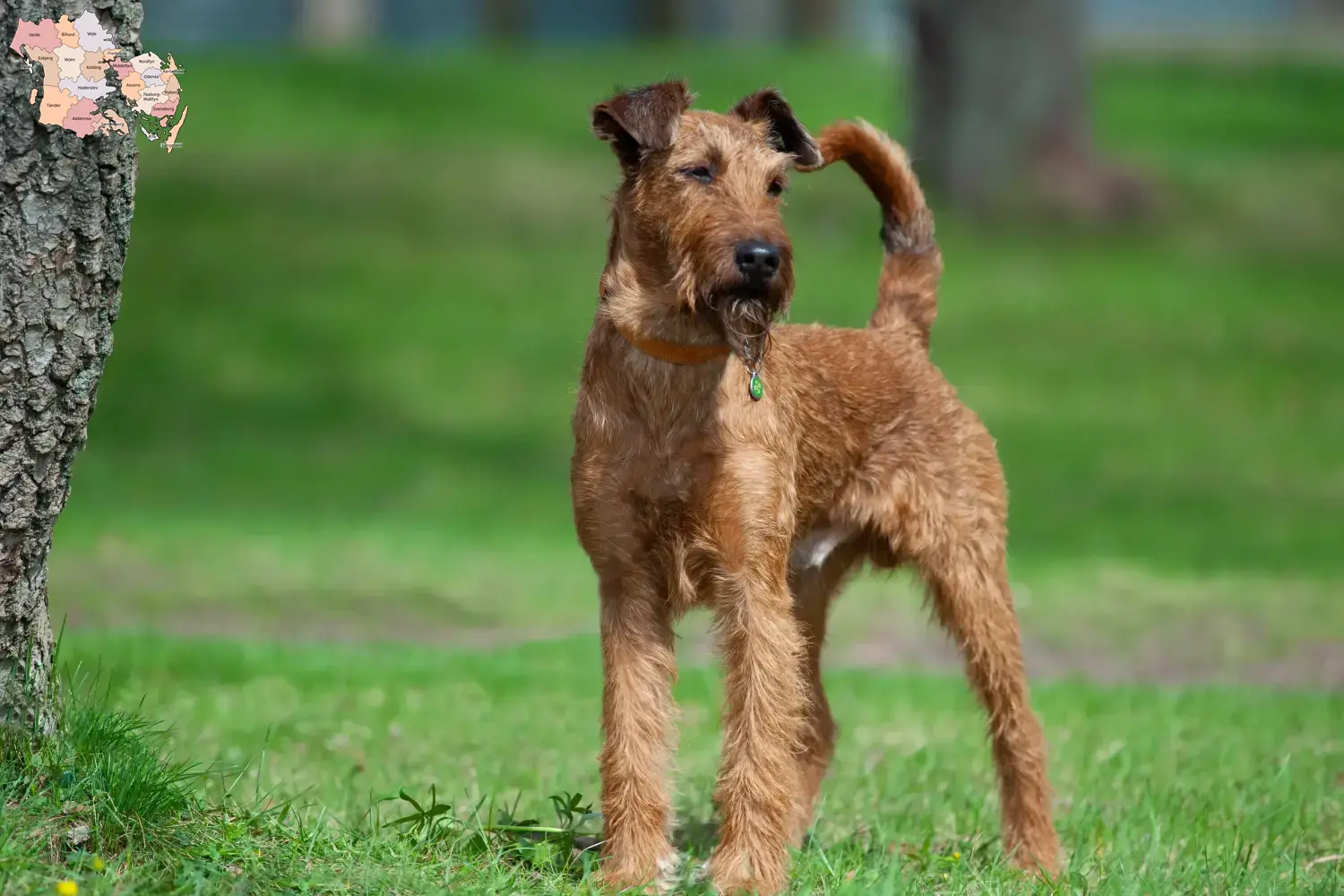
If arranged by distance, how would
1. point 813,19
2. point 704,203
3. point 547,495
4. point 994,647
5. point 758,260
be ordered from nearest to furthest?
point 758,260
point 704,203
point 994,647
point 547,495
point 813,19

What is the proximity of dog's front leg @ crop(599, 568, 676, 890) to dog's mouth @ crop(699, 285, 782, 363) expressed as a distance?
0.70 meters

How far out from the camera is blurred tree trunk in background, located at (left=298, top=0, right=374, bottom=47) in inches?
1292

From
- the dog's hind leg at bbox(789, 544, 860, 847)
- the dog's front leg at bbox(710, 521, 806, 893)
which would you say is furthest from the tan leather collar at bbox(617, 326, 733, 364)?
the dog's hind leg at bbox(789, 544, 860, 847)

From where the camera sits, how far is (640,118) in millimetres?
4414

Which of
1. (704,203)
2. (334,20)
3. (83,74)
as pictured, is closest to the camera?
(83,74)

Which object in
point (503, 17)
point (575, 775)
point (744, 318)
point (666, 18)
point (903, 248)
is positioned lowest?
point (575, 775)

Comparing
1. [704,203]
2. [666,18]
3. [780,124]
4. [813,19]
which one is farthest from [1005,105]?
[813,19]

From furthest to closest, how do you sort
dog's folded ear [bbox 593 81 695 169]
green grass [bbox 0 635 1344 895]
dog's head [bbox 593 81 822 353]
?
dog's folded ear [bbox 593 81 695 169]
dog's head [bbox 593 81 822 353]
green grass [bbox 0 635 1344 895]

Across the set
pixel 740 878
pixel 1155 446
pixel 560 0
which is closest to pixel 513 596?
pixel 740 878

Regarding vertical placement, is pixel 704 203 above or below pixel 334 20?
below

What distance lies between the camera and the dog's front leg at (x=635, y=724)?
446cm

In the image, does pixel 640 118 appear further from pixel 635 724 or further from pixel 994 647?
pixel 994 647

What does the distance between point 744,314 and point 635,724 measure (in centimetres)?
118

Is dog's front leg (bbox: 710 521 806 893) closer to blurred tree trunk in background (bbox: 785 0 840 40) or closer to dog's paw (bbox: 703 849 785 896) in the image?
dog's paw (bbox: 703 849 785 896)
